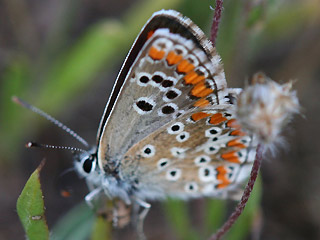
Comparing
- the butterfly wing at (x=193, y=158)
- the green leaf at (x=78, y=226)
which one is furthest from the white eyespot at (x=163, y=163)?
the green leaf at (x=78, y=226)

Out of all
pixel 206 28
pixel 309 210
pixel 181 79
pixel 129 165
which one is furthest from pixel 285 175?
pixel 181 79

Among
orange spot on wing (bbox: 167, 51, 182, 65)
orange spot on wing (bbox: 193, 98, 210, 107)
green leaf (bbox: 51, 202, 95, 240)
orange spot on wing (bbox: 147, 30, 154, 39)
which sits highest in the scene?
orange spot on wing (bbox: 147, 30, 154, 39)

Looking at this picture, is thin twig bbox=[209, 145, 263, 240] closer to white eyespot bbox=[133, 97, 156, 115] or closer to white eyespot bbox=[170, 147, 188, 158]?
white eyespot bbox=[170, 147, 188, 158]

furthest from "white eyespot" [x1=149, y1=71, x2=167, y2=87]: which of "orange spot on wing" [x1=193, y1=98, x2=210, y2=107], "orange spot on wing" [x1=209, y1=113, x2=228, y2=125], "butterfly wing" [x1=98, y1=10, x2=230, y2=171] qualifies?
"orange spot on wing" [x1=209, y1=113, x2=228, y2=125]

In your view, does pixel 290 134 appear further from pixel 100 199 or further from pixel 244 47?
pixel 100 199

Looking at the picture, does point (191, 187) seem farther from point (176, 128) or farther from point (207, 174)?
point (176, 128)

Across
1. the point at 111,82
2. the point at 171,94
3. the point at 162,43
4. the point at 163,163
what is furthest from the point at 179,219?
the point at 111,82
